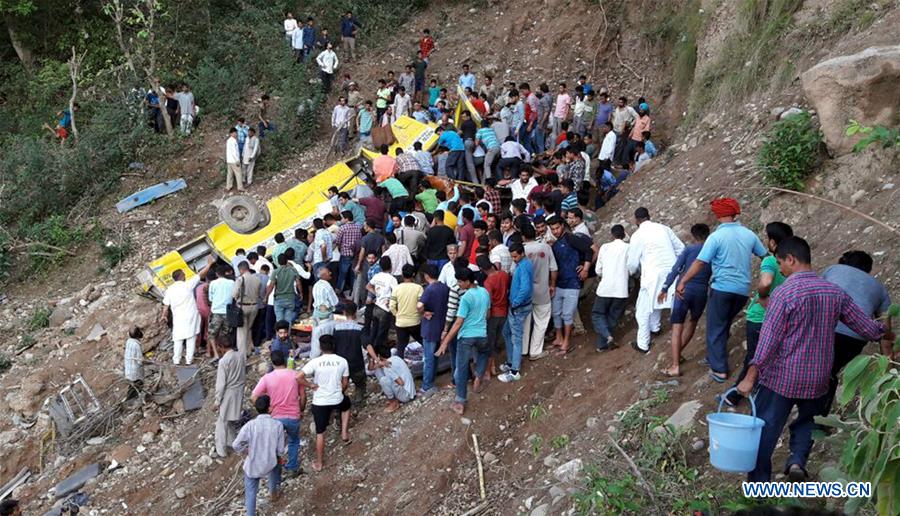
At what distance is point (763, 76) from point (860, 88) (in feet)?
9.05

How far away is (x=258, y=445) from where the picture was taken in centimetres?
726

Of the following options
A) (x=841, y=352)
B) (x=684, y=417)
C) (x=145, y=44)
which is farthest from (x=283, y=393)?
(x=145, y=44)

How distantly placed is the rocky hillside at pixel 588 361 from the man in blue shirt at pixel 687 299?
0.70ft

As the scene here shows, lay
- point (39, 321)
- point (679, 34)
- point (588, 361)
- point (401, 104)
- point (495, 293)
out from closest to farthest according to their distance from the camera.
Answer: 1. point (495, 293)
2. point (588, 361)
3. point (39, 321)
4. point (679, 34)
5. point (401, 104)

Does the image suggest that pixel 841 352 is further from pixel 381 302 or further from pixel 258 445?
pixel 381 302

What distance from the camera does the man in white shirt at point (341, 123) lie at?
16.0 meters

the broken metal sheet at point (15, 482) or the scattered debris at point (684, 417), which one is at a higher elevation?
the broken metal sheet at point (15, 482)

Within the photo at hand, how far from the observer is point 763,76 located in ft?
34.1

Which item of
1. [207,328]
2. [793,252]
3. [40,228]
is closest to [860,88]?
[793,252]

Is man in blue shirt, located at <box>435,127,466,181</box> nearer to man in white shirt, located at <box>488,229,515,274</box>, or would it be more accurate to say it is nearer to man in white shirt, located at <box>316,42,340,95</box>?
man in white shirt, located at <box>488,229,515,274</box>

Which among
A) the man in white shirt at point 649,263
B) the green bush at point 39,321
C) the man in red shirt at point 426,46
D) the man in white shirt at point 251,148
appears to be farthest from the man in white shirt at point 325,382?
the man in red shirt at point 426,46

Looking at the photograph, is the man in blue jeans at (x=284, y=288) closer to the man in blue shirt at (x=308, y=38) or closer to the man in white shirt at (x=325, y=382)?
the man in white shirt at (x=325, y=382)

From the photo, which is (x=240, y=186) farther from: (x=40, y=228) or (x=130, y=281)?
(x=40, y=228)

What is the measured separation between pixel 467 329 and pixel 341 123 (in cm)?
914
